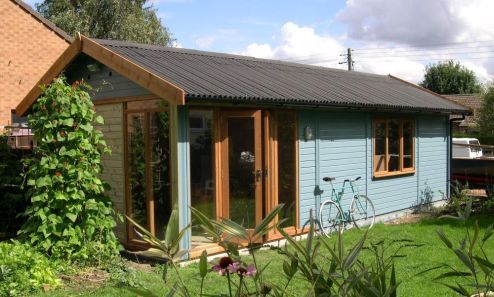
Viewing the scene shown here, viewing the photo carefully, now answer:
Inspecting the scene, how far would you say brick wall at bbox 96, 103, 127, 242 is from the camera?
867 cm

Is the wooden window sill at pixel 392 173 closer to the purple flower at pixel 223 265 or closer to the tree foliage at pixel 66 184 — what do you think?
the tree foliage at pixel 66 184

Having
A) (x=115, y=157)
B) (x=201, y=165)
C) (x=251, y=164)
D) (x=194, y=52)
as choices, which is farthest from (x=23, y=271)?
(x=194, y=52)

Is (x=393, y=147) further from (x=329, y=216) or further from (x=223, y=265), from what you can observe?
(x=223, y=265)

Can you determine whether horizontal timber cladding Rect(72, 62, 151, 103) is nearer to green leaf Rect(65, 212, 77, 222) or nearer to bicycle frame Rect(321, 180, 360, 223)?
green leaf Rect(65, 212, 77, 222)

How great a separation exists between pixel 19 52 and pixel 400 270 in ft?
50.1

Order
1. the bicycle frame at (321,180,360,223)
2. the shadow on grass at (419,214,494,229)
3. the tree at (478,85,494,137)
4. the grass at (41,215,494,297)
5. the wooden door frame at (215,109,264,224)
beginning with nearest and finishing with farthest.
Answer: the grass at (41,215,494,297)
the wooden door frame at (215,109,264,224)
the bicycle frame at (321,180,360,223)
the shadow on grass at (419,214,494,229)
the tree at (478,85,494,137)

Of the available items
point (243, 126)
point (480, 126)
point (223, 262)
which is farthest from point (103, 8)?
point (223, 262)

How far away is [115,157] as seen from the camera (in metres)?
8.80

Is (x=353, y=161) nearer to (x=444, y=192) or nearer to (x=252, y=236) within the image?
(x=444, y=192)

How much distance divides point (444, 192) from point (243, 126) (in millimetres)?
7438

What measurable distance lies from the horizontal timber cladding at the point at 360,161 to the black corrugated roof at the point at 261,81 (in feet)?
1.34

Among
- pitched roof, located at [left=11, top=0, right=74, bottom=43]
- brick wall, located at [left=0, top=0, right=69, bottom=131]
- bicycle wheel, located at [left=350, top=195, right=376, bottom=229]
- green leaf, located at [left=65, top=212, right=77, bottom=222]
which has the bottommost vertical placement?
bicycle wheel, located at [left=350, top=195, right=376, bottom=229]

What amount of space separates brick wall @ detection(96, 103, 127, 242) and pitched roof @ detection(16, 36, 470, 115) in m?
0.96

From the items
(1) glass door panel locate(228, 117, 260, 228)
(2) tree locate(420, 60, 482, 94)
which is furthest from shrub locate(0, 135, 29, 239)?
(2) tree locate(420, 60, 482, 94)
